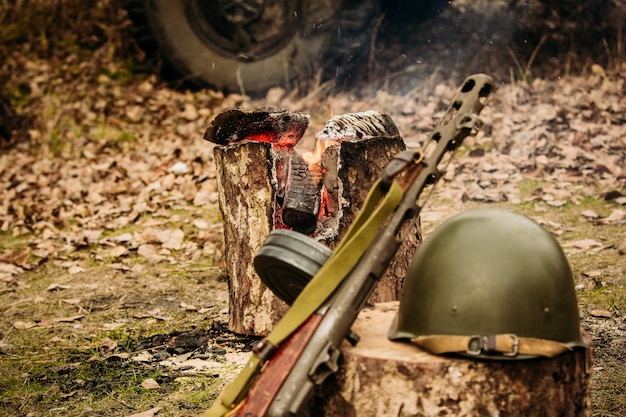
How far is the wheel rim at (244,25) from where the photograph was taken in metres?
8.36

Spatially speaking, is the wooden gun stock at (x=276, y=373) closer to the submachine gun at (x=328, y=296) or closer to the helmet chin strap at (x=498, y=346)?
the submachine gun at (x=328, y=296)

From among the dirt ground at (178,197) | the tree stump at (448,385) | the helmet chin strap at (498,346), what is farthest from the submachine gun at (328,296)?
the dirt ground at (178,197)

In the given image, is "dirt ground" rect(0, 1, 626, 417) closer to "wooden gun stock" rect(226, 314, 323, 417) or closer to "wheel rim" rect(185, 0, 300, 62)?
"wheel rim" rect(185, 0, 300, 62)

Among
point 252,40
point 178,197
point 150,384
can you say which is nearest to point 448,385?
point 150,384

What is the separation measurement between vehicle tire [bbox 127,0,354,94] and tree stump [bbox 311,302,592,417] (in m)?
6.56

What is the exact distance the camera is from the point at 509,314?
2242 mm

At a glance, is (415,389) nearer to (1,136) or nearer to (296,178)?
(296,178)

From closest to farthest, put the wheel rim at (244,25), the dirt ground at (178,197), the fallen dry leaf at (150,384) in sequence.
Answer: the fallen dry leaf at (150,384) → the dirt ground at (178,197) → the wheel rim at (244,25)

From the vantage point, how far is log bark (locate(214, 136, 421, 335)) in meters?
3.96

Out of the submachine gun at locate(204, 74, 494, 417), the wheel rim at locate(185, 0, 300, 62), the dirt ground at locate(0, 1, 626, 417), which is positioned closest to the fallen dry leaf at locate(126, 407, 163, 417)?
the dirt ground at locate(0, 1, 626, 417)

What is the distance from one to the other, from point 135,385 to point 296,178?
1431mm

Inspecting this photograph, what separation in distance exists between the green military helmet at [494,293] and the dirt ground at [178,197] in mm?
1113

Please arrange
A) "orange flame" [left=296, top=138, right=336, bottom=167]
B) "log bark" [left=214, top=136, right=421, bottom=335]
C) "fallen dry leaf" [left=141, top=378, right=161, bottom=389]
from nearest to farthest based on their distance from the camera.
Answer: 1. "fallen dry leaf" [left=141, top=378, right=161, bottom=389]
2. "log bark" [left=214, top=136, right=421, bottom=335]
3. "orange flame" [left=296, top=138, right=336, bottom=167]

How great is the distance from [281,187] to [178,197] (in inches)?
128
